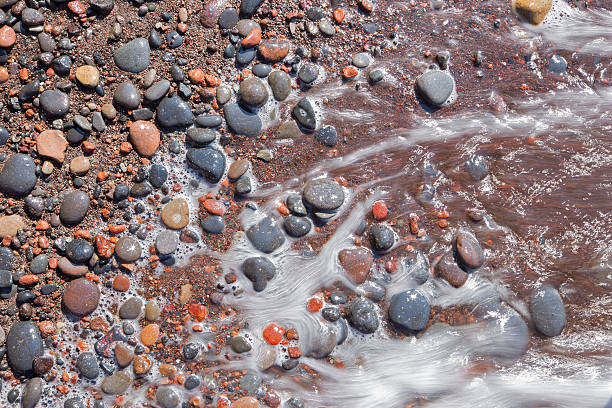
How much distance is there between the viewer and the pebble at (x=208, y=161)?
3.72 m

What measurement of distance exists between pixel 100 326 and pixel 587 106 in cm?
525

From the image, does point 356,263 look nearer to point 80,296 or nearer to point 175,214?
point 175,214

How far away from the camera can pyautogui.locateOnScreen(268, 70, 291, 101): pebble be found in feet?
12.6

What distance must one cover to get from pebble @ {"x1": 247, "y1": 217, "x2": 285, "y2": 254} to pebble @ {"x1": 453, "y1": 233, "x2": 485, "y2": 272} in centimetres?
171

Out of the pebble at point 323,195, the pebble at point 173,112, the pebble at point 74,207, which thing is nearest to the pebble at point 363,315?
the pebble at point 323,195

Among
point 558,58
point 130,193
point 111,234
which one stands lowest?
point 111,234

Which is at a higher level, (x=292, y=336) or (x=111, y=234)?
(x=111, y=234)

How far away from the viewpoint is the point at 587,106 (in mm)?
4078

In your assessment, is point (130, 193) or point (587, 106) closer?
point (130, 193)

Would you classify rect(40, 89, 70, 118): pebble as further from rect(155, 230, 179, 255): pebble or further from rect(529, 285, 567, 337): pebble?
rect(529, 285, 567, 337): pebble

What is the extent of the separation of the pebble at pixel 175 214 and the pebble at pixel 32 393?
185 centimetres

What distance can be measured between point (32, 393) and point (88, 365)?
1.77 ft

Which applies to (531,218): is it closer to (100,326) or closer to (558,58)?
(558,58)

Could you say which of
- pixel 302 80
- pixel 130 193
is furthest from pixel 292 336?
pixel 302 80
